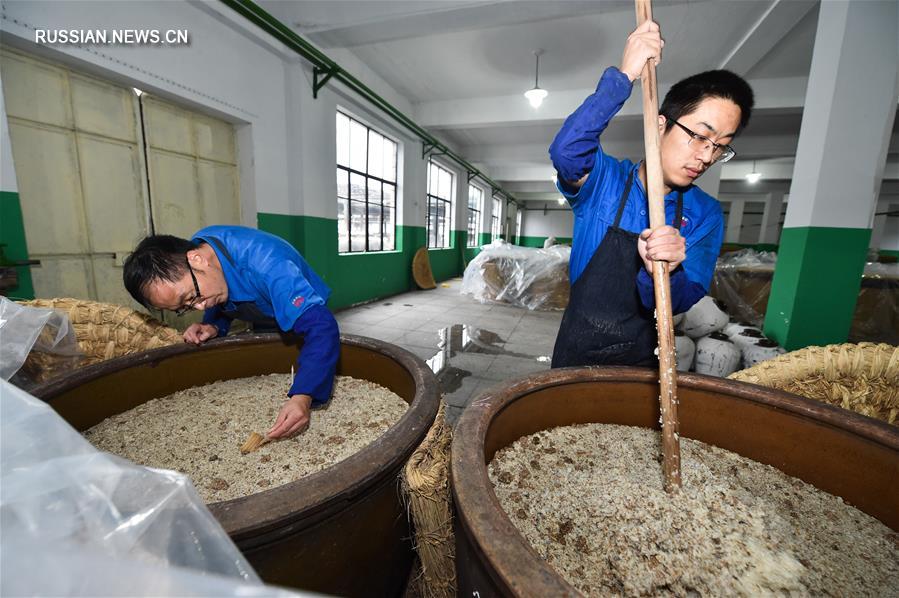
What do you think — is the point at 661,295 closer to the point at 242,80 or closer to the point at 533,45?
the point at 242,80

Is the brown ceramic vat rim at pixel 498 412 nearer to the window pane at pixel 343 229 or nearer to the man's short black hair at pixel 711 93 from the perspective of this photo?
the man's short black hair at pixel 711 93

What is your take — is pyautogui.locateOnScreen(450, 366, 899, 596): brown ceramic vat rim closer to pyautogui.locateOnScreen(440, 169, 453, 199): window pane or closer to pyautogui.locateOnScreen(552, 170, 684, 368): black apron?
pyautogui.locateOnScreen(552, 170, 684, 368): black apron

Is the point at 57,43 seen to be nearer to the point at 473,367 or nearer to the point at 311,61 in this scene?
the point at 311,61

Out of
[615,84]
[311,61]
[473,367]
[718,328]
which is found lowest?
[473,367]

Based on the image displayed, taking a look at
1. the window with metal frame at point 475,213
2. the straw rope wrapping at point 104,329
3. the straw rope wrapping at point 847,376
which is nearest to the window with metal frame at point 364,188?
the straw rope wrapping at point 104,329

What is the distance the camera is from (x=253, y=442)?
98cm

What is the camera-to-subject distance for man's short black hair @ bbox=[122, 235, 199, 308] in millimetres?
1094

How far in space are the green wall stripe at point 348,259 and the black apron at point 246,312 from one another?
8.66 feet

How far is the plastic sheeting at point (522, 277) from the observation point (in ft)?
19.5

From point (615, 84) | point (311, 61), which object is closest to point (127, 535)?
point (615, 84)

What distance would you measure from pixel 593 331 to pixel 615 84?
2.55 ft

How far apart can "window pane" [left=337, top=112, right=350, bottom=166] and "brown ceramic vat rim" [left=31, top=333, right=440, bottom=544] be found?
4.81m

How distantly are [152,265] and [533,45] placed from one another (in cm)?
508

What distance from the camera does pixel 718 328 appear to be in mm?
3102
